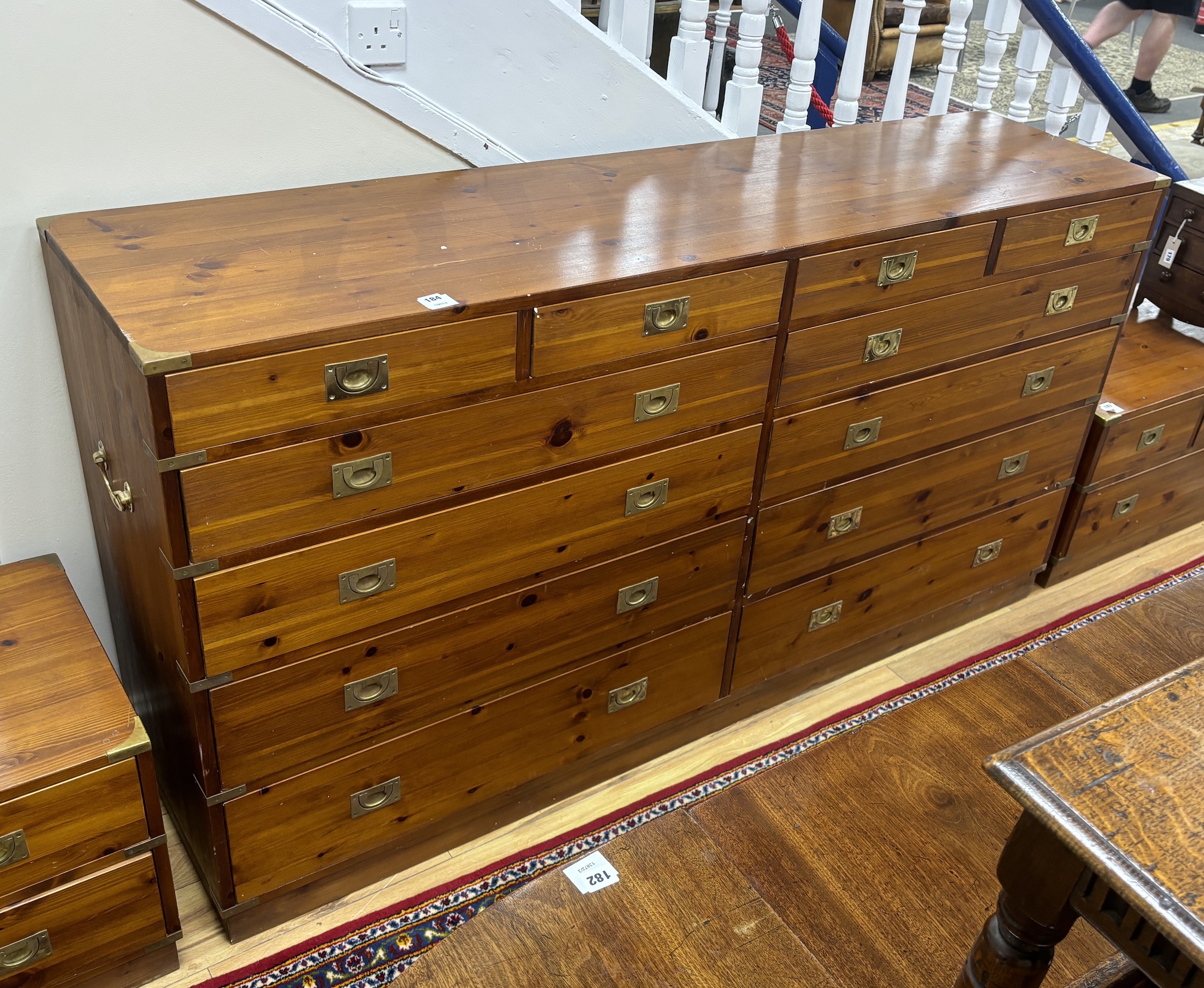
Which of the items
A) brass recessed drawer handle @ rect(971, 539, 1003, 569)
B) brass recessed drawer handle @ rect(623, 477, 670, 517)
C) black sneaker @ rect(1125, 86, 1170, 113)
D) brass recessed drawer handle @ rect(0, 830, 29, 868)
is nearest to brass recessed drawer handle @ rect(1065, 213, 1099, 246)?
brass recessed drawer handle @ rect(971, 539, 1003, 569)

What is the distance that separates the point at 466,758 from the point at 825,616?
0.84 metres

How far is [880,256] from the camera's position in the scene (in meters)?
1.94

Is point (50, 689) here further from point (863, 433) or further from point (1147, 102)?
point (1147, 102)

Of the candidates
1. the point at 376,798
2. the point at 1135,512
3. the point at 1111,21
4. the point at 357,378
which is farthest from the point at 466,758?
the point at 1111,21

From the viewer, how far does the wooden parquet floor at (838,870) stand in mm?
1619

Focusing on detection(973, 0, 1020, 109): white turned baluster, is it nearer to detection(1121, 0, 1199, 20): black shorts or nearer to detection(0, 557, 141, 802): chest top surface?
detection(0, 557, 141, 802): chest top surface

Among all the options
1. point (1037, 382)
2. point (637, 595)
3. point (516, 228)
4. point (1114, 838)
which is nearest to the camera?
point (1114, 838)

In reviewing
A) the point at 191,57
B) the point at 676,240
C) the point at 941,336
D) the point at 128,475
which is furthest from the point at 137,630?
the point at 941,336

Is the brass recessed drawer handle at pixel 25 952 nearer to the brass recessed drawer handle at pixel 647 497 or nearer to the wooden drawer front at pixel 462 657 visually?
the wooden drawer front at pixel 462 657

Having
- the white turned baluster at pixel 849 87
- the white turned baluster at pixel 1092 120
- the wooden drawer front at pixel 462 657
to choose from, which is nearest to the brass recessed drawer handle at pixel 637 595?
the wooden drawer front at pixel 462 657

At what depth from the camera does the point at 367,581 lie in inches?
65.8

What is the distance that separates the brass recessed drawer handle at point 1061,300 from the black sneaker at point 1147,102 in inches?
155

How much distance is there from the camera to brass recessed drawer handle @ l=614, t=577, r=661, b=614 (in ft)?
6.57

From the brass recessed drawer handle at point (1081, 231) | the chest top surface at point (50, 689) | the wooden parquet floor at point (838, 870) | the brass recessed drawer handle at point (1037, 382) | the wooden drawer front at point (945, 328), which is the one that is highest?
the brass recessed drawer handle at point (1081, 231)
